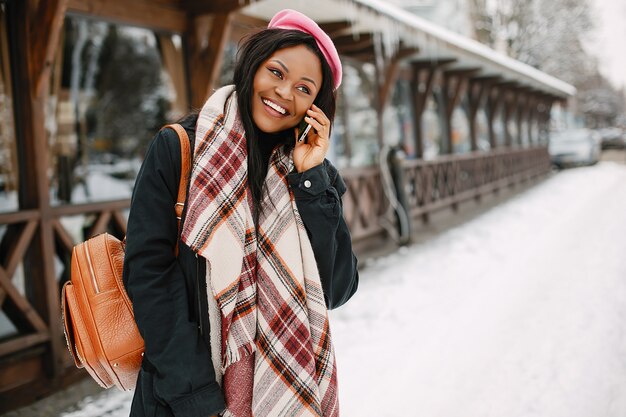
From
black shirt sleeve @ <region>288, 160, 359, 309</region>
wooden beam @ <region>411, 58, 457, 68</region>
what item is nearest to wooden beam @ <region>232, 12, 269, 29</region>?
wooden beam @ <region>411, 58, 457, 68</region>

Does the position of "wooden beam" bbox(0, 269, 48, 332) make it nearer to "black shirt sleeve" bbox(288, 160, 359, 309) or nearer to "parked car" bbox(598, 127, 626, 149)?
"black shirt sleeve" bbox(288, 160, 359, 309)

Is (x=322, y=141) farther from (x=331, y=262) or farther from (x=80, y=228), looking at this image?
(x=80, y=228)

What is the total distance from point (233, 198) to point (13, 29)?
3.46 m

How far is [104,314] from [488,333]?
3.64 m

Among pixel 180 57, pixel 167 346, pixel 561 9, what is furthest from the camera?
pixel 561 9

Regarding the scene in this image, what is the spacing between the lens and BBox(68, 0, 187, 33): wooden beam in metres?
4.51

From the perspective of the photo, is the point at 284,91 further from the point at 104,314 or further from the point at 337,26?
the point at 337,26

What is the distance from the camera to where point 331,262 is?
5.07 feet

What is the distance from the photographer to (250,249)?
1447 mm

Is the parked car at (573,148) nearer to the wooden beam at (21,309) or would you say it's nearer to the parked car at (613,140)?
the parked car at (613,140)

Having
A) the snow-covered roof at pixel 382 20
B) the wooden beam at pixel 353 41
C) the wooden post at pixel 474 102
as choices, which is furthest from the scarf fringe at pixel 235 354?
the wooden post at pixel 474 102

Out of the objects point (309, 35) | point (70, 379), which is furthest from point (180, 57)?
point (309, 35)

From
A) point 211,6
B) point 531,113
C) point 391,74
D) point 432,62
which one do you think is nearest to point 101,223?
point 211,6

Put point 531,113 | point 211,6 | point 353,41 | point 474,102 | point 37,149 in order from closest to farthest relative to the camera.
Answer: point 37,149
point 211,6
point 353,41
point 474,102
point 531,113
